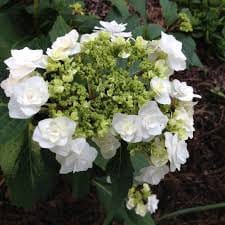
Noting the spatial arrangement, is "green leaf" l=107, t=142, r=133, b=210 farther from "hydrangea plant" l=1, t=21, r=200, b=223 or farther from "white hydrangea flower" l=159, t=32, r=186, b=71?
"white hydrangea flower" l=159, t=32, r=186, b=71

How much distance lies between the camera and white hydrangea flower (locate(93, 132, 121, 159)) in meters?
1.26

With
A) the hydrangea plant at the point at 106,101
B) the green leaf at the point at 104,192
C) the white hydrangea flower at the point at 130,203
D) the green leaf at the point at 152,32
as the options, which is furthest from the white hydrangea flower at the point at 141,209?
the green leaf at the point at 152,32

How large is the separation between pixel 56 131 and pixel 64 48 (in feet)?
0.67

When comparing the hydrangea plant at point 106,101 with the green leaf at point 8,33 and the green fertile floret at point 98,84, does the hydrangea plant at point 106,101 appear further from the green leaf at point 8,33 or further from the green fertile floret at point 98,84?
the green leaf at point 8,33

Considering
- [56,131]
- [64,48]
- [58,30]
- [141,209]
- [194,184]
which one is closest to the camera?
[56,131]

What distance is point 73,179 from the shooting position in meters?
1.50

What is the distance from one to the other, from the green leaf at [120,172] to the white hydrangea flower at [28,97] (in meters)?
0.23

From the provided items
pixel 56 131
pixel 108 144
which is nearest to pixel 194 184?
pixel 108 144

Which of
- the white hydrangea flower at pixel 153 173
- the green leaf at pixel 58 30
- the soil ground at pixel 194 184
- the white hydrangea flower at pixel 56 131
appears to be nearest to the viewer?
the white hydrangea flower at pixel 56 131

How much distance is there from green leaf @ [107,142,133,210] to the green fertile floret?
13 centimetres

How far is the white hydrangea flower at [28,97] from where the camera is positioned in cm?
119

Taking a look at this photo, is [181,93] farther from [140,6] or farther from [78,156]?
[140,6]

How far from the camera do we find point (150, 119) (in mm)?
1224

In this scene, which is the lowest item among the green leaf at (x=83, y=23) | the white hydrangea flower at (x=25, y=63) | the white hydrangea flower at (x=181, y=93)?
the green leaf at (x=83, y=23)
